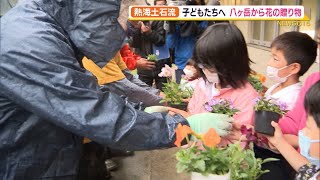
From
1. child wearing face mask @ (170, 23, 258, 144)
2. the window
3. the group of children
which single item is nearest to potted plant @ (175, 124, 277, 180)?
the group of children

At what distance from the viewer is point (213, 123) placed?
57.2 inches

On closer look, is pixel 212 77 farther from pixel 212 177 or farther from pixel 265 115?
pixel 212 177

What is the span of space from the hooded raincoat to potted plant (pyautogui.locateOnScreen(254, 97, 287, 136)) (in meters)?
0.32

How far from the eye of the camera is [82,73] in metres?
1.39

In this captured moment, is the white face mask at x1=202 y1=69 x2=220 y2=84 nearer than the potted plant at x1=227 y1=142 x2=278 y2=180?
No

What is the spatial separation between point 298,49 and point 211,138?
913mm

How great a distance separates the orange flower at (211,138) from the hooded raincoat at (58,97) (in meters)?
0.29

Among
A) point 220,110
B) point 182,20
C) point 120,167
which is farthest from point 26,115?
point 182,20

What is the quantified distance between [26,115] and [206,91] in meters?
0.96

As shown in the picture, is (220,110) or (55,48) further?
(220,110)

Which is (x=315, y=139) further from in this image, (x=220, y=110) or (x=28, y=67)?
(x=28, y=67)

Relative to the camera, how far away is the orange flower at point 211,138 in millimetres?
1194

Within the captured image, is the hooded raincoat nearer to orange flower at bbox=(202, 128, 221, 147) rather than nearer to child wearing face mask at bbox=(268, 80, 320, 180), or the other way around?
orange flower at bbox=(202, 128, 221, 147)

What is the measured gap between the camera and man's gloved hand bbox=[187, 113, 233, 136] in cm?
146
